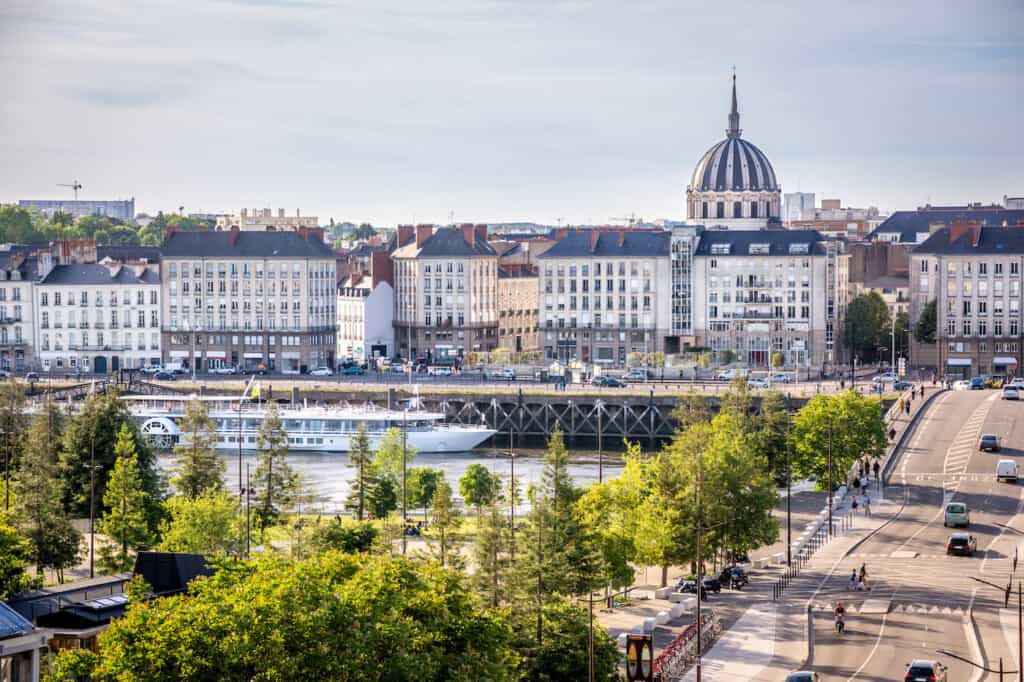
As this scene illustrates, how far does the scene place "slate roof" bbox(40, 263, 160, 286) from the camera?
147m

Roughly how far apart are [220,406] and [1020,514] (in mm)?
63437

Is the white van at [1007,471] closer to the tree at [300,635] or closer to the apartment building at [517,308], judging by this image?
the tree at [300,635]

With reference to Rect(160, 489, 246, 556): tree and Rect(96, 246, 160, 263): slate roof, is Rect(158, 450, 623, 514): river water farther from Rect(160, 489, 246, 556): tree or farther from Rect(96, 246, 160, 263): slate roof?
Rect(96, 246, 160, 263): slate roof

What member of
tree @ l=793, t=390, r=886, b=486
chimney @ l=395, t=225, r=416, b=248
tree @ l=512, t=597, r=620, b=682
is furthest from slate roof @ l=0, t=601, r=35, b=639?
chimney @ l=395, t=225, r=416, b=248

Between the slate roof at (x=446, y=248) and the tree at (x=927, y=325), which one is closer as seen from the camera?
the tree at (x=927, y=325)

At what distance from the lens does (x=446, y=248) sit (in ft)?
522

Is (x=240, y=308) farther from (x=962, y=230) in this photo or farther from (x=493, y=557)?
(x=493, y=557)

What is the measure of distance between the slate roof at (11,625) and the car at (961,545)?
4222 cm

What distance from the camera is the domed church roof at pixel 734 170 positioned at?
18175 centimetres

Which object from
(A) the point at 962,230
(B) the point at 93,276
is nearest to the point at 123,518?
(B) the point at 93,276

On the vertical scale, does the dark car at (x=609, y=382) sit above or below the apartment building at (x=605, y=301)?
below

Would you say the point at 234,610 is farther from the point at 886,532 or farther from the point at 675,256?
the point at 675,256

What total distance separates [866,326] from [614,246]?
845 inches

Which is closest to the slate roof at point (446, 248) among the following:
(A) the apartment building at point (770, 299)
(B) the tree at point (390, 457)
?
(A) the apartment building at point (770, 299)
